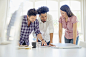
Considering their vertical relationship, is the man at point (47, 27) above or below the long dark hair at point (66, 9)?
below

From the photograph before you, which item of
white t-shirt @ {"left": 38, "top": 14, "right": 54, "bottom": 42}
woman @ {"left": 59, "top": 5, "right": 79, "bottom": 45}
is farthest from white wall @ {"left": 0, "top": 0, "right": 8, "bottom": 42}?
white t-shirt @ {"left": 38, "top": 14, "right": 54, "bottom": 42}

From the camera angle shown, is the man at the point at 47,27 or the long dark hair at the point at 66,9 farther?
the man at the point at 47,27

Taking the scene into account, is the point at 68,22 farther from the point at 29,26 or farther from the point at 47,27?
the point at 29,26

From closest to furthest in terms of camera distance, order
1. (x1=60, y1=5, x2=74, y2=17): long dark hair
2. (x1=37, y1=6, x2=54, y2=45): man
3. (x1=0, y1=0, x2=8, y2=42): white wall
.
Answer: (x1=0, y1=0, x2=8, y2=42): white wall → (x1=60, y1=5, x2=74, y2=17): long dark hair → (x1=37, y1=6, x2=54, y2=45): man

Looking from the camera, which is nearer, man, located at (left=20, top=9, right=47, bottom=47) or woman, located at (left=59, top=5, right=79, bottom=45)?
man, located at (left=20, top=9, right=47, bottom=47)

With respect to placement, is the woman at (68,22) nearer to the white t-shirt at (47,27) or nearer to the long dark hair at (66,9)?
the long dark hair at (66,9)

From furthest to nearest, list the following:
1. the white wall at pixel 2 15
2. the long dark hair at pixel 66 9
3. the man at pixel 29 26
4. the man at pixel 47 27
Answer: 1. the man at pixel 47 27
2. the long dark hair at pixel 66 9
3. the man at pixel 29 26
4. the white wall at pixel 2 15

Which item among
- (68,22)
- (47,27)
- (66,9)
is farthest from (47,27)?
(66,9)

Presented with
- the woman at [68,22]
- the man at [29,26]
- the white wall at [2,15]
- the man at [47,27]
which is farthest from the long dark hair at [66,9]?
the white wall at [2,15]

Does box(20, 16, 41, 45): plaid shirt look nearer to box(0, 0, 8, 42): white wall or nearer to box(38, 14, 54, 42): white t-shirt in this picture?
box(38, 14, 54, 42): white t-shirt

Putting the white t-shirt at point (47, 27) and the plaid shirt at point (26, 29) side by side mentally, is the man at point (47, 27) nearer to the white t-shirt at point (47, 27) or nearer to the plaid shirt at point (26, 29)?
the white t-shirt at point (47, 27)

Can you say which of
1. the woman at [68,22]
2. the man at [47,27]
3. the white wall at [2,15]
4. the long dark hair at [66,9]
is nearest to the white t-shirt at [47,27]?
the man at [47,27]

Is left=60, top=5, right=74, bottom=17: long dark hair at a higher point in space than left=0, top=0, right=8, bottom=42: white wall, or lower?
higher

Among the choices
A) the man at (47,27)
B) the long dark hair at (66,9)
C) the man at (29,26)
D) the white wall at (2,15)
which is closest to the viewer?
the white wall at (2,15)
